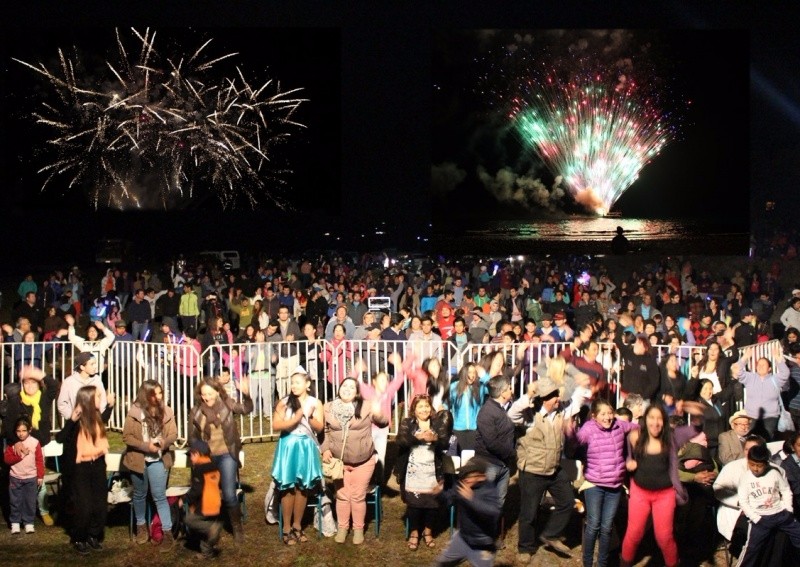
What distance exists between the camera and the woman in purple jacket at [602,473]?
6188mm

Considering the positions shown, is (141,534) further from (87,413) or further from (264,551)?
(87,413)

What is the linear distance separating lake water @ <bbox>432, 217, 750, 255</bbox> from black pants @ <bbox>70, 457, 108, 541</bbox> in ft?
46.1

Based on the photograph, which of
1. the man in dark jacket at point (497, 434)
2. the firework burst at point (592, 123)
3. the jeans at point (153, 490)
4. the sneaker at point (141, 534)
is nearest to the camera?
the man in dark jacket at point (497, 434)

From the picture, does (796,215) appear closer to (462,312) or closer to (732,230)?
(732,230)

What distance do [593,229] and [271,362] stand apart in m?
12.6

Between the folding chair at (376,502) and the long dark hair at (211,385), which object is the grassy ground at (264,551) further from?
the long dark hair at (211,385)

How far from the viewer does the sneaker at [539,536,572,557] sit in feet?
22.1

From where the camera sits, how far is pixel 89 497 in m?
6.66

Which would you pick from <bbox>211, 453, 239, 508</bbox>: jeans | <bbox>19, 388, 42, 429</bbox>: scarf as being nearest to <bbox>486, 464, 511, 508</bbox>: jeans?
<bbox>211, 453, 239, 508</bbox>: jeans

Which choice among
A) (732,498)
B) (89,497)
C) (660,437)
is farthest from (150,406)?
(732,498)

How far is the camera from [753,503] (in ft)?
19.8

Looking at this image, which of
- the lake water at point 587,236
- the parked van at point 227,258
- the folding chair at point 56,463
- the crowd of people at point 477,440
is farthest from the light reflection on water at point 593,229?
the folding chair at point 56,463

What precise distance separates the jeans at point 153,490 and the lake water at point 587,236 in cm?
1376

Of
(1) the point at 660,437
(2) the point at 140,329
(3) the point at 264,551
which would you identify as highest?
(2) the point at 140,329
